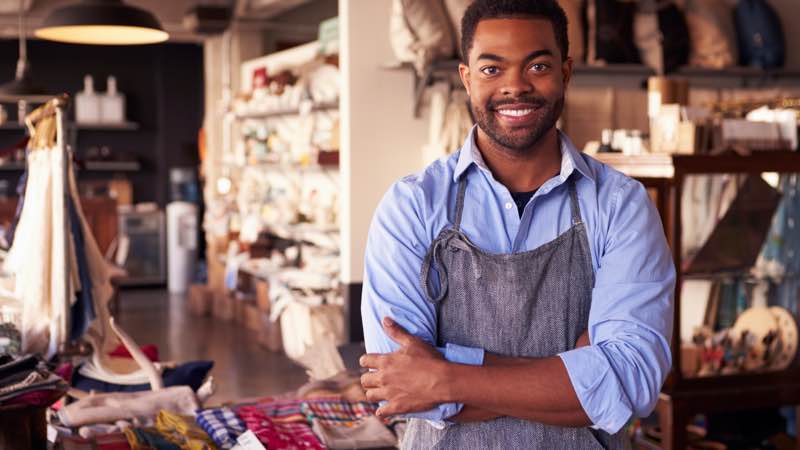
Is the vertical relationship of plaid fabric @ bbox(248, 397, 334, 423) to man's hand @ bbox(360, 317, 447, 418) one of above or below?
below

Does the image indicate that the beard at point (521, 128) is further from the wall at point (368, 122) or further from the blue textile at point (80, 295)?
the wall at point (368, 122)

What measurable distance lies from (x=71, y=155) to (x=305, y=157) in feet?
14.6

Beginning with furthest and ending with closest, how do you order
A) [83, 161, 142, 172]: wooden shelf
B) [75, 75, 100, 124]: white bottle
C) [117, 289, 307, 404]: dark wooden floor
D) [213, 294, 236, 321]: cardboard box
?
[83, 161, 142, 172]: wooden shelf, [75, 75, 100, 124]: white bottle, [213, 294, 236, 321]: cardboard box, [117, 289, 307, 404]: dark wooden floor

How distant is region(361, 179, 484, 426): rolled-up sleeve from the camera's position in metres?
1.95

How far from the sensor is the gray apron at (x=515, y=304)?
196cm

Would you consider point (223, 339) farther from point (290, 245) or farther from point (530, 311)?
point (530, 311)

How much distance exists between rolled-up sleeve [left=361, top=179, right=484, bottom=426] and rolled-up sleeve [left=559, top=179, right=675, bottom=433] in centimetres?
23

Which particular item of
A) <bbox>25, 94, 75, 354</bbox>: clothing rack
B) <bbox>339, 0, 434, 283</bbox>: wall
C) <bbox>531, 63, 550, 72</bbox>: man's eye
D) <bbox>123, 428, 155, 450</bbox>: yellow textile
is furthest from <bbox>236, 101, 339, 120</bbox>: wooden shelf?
<bbox>531, 63, 550, 72</bbox>: man's eye

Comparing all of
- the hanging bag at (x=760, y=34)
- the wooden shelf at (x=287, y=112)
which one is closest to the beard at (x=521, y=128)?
the hanging bag at (x=760, y=34)

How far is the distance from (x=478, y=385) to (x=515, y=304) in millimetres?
184

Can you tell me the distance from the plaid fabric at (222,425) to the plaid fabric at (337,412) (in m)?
0.30

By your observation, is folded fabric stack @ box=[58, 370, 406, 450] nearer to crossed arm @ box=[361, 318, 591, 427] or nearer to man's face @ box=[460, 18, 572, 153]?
crossed arm @ box=[361, 318, 591, 427]

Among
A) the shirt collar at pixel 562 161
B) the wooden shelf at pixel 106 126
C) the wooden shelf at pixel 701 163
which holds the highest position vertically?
the wooden shelf at pixel 106 126

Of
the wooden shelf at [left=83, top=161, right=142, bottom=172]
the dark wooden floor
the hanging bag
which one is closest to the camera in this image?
the hanging bag
